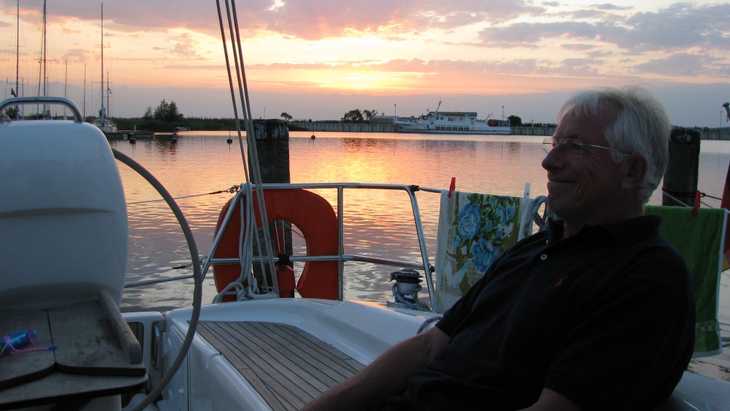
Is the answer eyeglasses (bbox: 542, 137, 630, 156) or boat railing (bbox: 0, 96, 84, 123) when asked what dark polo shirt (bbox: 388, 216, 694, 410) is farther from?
boat railing (bbox: 0, 96, 84, 123)

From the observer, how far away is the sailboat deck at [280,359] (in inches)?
91.3

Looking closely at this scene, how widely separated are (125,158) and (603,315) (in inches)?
48.1

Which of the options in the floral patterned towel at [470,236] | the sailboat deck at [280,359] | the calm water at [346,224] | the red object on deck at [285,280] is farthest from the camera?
the calm water at [346,224]

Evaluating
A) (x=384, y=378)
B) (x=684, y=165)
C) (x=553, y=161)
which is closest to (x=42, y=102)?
(x=384, y=378)

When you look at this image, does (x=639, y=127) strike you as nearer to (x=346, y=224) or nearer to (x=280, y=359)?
(x=280, y=359)

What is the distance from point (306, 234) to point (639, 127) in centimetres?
383

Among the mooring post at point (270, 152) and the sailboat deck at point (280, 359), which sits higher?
the mooring post at point (270, 152)

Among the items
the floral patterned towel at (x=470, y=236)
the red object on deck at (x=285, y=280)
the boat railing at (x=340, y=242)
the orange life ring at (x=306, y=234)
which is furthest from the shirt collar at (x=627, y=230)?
the red object on deck at (x=285, y=280)

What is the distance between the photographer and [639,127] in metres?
1.54

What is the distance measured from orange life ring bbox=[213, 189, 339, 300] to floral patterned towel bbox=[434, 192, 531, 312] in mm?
902

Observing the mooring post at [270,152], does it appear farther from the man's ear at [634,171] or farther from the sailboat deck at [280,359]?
the man's ear at [634,171]

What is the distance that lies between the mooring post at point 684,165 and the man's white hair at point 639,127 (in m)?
5.30

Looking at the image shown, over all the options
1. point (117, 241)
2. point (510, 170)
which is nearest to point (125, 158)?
point (117, 241)

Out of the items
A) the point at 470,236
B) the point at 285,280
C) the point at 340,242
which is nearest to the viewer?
the point at 470,236
